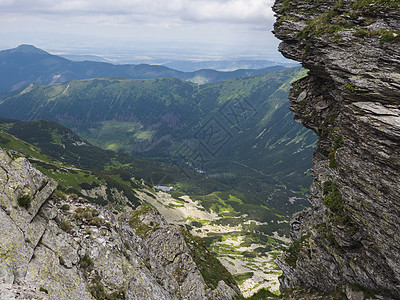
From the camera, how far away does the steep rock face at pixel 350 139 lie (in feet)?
74.5

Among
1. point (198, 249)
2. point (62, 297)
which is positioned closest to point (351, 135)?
point (62, 297)

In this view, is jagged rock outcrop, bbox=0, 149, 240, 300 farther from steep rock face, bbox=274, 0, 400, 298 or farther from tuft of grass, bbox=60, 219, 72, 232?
steep rock face, bbox=274, 0, 400, 298

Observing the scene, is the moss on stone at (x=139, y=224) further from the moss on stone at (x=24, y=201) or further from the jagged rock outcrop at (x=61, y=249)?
the moss on stone at (x=24, y=201)

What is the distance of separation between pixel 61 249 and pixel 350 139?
1204 inches

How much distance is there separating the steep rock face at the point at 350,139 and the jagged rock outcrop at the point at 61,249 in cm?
2179

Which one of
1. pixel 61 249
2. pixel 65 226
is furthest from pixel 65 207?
pixel 61 249

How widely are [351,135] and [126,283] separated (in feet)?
91.5

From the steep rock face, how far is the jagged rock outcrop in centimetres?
2179

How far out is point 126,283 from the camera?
22.6 m

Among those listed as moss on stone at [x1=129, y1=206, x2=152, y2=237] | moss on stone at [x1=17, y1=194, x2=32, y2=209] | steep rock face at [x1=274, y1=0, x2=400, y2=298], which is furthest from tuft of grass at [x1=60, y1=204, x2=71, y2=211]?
steep rock face at [x1=274, y1=0, x2=400, y2=298]

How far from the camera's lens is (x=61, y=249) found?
20.1 m

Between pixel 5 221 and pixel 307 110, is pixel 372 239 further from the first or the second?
pixel 5 221

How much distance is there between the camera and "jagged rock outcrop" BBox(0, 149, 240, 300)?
1605 centimetres

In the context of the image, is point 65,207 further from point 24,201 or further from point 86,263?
point 86,263
